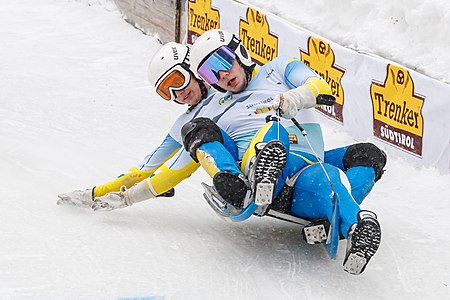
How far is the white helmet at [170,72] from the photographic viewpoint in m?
5.07

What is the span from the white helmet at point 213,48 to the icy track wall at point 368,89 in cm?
182

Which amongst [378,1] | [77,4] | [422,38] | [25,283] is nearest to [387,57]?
[422,38]

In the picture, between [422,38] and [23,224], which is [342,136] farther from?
[23,224]

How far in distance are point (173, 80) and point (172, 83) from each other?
0.07ft

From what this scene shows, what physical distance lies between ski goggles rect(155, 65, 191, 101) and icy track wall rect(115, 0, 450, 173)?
2005 mm

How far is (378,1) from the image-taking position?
7453 millimetres

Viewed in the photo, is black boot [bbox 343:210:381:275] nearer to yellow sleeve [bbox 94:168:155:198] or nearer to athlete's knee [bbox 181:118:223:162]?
athlete's knee [bbox 181:118:223:162]

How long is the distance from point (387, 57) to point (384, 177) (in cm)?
111

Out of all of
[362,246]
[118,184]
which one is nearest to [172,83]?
[118,184]

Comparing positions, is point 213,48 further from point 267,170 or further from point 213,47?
point 267,170

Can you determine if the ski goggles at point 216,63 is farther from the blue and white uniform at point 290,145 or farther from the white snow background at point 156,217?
the white snow background at point 156,217

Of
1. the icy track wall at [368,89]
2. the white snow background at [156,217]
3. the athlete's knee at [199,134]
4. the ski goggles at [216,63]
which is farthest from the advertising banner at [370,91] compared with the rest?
the athlete's knee at [199,134]

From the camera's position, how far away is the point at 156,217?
5406 millimetres

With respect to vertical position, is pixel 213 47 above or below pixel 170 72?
above
